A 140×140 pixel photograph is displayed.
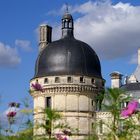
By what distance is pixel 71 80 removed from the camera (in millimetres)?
50062

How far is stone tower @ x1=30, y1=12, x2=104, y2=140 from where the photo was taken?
49.4 m

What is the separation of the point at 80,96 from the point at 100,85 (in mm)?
2498

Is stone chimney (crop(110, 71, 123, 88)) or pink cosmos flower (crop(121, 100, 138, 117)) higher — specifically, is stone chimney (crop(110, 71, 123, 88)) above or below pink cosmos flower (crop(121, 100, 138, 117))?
above

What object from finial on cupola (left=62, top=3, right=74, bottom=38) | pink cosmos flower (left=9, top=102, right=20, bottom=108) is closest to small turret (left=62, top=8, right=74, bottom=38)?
finial on cupola (left=62, top=3, right=74, bottom=38)

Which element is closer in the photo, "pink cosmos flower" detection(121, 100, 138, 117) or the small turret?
"pink cosmos flower" detection(121, 100, 138, 117)

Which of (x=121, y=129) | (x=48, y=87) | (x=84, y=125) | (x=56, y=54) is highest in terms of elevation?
(x=56, y=54)

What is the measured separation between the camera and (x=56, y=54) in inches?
2026

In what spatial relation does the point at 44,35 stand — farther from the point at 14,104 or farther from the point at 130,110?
the point at 130,110

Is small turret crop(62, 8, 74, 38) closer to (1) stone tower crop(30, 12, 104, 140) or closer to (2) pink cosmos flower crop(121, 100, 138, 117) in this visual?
(1) stone tower crop(30, 12, 104, 140)

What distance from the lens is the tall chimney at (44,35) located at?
184 ft

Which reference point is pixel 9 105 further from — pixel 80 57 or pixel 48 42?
pixel 48 42

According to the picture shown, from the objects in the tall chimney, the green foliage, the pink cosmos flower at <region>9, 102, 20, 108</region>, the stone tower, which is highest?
the tall chimney

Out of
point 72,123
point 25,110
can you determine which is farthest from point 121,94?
point 72,123

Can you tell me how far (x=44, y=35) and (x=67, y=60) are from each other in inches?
254
